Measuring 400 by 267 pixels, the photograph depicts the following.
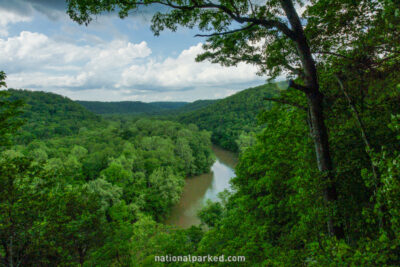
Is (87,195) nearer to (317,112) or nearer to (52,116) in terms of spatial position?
(317,112)

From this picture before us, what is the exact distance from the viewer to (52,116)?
3093 inches

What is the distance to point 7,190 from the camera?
438 cm

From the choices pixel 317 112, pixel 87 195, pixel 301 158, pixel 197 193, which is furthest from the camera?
pixel 197 193

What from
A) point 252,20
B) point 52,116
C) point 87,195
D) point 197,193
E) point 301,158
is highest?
point 52,116

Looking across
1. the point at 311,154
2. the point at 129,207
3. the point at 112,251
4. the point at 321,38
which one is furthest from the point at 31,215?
the point at 129,207

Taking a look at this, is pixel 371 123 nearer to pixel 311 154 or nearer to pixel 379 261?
pixel 311 154

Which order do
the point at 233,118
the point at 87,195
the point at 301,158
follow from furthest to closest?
the point at 233,118 → the point at 87,195 → the point at 301,158

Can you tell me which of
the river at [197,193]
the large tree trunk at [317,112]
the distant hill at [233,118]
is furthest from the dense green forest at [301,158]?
the distant hill at [233,118]

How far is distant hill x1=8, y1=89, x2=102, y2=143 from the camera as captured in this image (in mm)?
58969

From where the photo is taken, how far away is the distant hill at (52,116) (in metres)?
59.0

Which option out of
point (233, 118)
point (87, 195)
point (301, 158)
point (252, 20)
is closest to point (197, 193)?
point (87, 195)

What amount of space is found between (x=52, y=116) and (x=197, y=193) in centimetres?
8084

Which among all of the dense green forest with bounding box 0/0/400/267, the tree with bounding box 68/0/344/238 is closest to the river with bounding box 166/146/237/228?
the dense green forest with bounding box 0/0/400/267

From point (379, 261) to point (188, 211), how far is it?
2158cm
